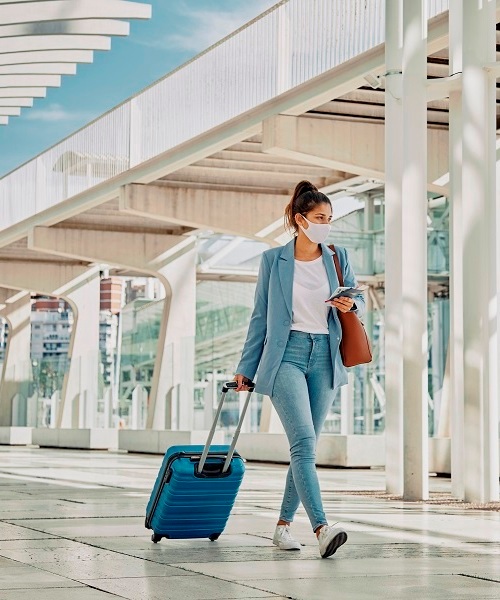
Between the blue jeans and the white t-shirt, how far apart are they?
0.18ft

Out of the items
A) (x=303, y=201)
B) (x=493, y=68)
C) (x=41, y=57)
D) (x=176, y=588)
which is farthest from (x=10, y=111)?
(x=176, y=588)

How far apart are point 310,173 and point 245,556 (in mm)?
18980

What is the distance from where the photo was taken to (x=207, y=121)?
20.8m

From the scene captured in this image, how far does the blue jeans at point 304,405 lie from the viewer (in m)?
6.78

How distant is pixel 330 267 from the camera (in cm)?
712

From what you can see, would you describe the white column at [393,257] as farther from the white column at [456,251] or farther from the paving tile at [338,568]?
the paving tile at [338,568]

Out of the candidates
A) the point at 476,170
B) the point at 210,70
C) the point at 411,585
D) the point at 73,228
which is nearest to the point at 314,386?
the point at 411,585

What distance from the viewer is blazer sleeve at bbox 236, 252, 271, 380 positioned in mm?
7113

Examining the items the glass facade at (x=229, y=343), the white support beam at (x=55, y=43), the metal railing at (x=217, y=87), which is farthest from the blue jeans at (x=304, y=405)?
the glass facade at (x=229, y=343)

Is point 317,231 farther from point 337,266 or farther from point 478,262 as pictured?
point 478,262

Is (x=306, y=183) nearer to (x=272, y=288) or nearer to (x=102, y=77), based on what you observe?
(x=272, y=288)

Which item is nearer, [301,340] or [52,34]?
[301,340]

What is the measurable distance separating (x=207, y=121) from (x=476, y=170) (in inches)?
389

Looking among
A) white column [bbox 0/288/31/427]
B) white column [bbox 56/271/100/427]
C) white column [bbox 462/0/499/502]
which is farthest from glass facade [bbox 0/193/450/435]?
white column [bbox 462/0/499/502]
